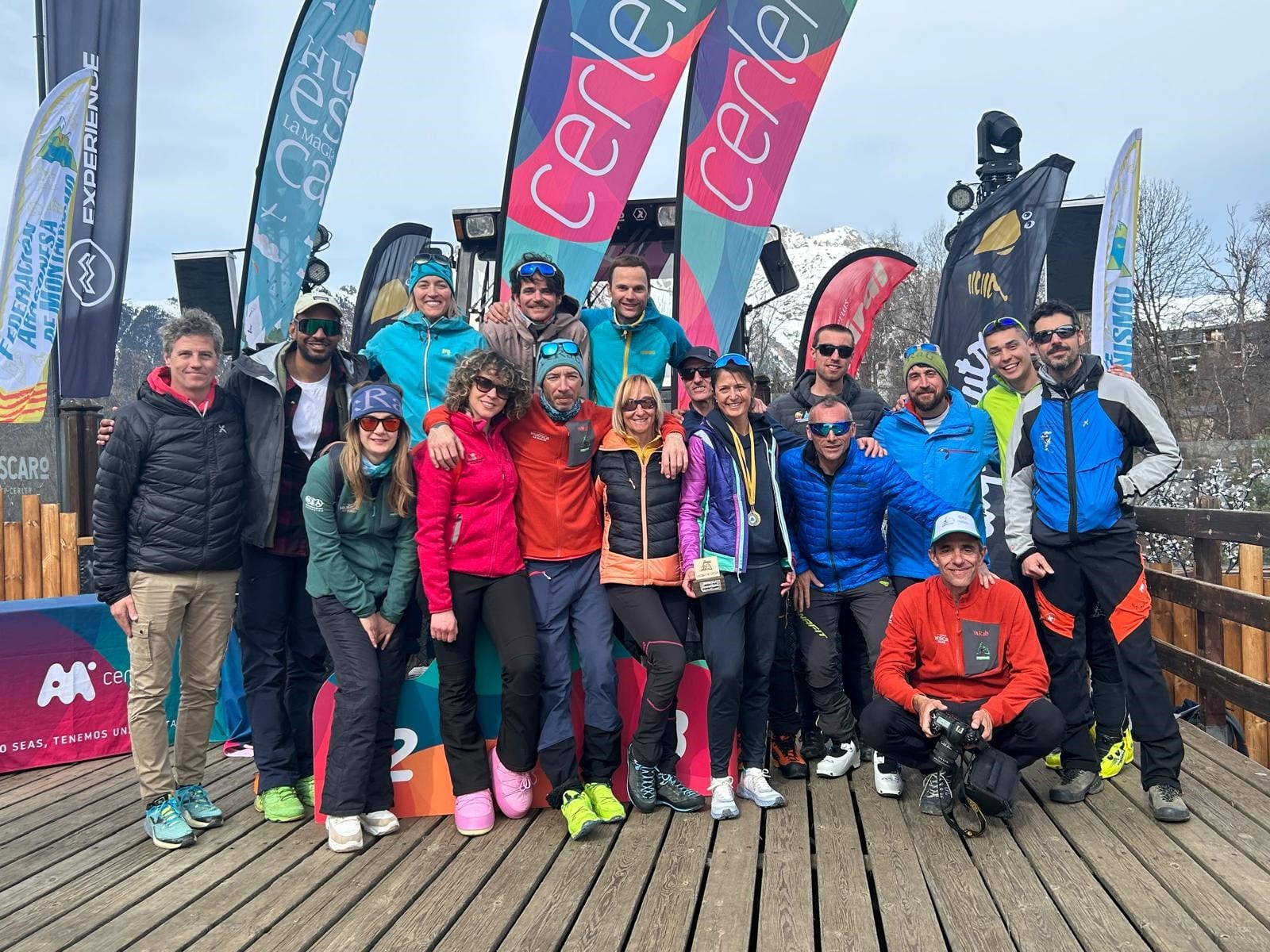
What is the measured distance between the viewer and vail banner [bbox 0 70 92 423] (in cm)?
602

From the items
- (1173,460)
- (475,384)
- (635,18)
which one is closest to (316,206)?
(635,18)

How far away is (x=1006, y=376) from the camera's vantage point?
14.7ft

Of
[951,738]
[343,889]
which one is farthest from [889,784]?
[343,889]

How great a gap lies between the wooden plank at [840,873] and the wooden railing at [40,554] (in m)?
4.18

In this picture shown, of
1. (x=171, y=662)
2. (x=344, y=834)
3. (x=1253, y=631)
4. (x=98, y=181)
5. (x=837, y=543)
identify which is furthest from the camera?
(x=98, y=181)

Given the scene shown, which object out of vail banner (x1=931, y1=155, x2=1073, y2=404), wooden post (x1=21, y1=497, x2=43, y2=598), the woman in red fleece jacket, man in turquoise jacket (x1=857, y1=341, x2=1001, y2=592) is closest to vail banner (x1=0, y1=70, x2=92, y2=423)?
wooden post (x1=21, y1=497, x2=43, y2=598)

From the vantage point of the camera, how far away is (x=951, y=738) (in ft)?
10.9

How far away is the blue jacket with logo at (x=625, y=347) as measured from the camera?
410 cm

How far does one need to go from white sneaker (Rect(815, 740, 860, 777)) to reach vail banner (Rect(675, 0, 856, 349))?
292 centimetres

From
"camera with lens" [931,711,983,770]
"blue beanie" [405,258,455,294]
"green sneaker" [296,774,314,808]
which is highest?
"blue beanie" [405,258,455,294]

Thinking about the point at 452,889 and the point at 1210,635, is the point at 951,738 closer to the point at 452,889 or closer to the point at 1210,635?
the point at 452,889

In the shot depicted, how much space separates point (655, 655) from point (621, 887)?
91 centimetres

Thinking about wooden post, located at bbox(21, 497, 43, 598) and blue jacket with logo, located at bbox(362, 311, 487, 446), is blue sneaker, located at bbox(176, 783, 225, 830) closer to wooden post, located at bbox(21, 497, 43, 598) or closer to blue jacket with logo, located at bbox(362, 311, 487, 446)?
blue jacket with logo, located at bbox(362, 311, 487, 446)

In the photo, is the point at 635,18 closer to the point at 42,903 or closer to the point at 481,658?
the point at 481,658
